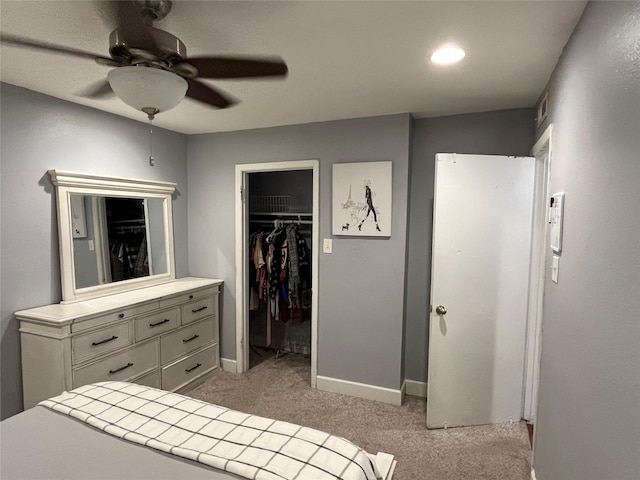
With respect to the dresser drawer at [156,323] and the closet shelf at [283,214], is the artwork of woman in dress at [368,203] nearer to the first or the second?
the closet shelf at [283,214]

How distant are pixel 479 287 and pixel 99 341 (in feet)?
8.41

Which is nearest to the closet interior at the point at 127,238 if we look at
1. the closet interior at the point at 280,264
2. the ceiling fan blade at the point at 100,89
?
the closet interior at the point at 280,264

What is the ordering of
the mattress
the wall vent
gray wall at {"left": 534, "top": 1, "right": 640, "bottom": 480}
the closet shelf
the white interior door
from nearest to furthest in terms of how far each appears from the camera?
gray wall at {"left": 534, "top": 1, "right": 640, "bottom": 480} < the mattress < the wall vent < the white interior door < the closet shelf

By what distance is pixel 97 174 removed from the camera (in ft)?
8.88

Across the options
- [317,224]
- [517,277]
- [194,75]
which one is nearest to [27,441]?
[194,75]

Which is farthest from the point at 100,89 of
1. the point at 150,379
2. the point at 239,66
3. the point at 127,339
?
the point at 150,379

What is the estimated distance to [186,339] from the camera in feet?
10.2

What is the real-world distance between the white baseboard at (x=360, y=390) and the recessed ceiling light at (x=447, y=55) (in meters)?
2.36

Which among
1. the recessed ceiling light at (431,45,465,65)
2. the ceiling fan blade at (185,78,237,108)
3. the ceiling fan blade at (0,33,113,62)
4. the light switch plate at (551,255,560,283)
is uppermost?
the recessed ceiling light at (431,45,465,65)

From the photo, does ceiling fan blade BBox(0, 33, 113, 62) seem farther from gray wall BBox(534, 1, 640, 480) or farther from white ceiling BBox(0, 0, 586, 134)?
gray wall BBox(534, 1, 640, 480)

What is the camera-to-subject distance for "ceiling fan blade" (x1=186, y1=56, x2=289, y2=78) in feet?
4.71

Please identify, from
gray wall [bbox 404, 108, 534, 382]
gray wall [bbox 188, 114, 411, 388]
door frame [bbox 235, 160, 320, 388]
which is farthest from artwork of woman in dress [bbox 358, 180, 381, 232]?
door frame [bbox 235, 160, 320, 388]

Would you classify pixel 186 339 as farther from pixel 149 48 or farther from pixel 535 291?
pixel 535 291

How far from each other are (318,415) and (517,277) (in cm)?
175
